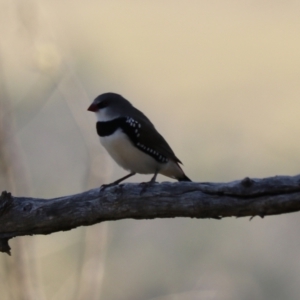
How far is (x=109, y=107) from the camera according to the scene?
546cm

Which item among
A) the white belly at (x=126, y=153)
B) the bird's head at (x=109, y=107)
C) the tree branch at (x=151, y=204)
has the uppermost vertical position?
the bird's head at (x=109, y=107)

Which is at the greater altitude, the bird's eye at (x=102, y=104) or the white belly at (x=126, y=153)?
the bird's eye at (x=102, y=104)

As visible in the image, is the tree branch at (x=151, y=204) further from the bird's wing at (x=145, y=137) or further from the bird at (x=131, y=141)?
the bird's wing at (x=145, y=137)

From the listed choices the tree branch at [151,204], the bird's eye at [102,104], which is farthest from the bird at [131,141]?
the tree branch at [151,204]

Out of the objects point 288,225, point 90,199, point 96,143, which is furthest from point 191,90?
point 90,199

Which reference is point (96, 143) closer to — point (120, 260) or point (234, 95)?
point (120, 260)

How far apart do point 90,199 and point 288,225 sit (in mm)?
3891

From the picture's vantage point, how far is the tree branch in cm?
388

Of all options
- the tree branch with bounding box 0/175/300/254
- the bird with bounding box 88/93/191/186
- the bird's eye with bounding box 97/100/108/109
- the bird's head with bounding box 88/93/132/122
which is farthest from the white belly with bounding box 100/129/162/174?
the tree branch with bounding box 0/175/300/254

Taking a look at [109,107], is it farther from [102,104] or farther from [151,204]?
[151,204]

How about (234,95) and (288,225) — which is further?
(234,95)

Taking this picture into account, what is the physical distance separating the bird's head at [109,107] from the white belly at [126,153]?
0.25 meters

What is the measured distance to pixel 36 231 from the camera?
4.45m

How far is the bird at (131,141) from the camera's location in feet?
16.9
